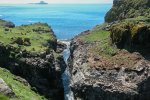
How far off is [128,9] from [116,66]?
52.7 m

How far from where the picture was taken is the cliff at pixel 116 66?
5507 centimetres

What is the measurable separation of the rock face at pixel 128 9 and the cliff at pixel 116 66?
25113mm

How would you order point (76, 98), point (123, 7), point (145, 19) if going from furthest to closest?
point (123, 7), point (145, 19), point (76, 98)

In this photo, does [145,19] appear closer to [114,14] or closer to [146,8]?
[146,8]

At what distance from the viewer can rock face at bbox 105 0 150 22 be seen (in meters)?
98.4

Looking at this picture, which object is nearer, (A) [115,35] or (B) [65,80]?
(A) [115,35]

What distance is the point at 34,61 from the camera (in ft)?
218

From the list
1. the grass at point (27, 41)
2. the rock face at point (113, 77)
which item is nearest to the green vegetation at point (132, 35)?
the rock face at point (113, 77)

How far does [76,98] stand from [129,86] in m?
10.2

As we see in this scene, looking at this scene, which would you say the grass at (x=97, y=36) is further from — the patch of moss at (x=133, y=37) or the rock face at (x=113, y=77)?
the rock face at (x=113, y=77)

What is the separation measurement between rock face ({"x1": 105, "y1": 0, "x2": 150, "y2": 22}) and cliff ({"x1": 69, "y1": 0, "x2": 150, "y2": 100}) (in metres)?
25.1

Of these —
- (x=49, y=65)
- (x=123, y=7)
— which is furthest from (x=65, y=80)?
(x=123, y=7)

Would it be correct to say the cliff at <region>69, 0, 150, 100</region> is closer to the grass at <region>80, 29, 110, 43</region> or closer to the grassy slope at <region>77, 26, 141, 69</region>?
the grassy slope at <region>77, 26, 141, 69</region>

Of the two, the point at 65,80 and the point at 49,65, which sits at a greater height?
the point at 49,65
